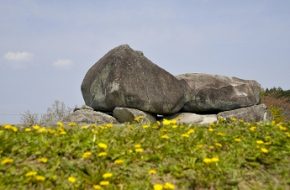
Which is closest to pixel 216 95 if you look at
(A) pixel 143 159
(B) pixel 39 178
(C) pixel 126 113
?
(C) pixel 126 113

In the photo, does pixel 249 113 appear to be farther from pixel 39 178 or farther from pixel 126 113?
pixel 39 178

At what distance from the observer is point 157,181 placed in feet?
17.2

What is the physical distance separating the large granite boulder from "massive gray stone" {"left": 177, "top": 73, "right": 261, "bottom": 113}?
1.53m

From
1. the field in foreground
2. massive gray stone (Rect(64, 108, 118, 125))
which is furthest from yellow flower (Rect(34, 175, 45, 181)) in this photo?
massive gray stone (Rect(64, 108, 118, 125))

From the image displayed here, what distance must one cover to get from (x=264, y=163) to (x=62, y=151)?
2904 millimetres

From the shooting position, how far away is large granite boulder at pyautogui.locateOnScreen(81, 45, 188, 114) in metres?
17.7

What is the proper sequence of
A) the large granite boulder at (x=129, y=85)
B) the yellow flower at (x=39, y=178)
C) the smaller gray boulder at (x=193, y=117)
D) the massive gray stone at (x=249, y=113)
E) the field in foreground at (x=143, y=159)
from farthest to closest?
1. the massive gray stone at (x=249, y=113)
2. the smaller gray boulder at (x=193, y=117)
3. the large granite boulder at (x=129, y=85)
4. the field in foreground at (x=143, y=159)
5. the yellow flower at (x=39, y=178)

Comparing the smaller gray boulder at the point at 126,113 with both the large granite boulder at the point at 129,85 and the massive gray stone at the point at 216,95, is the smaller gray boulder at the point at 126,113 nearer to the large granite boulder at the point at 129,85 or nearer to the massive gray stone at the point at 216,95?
the large granite boulder at the point at 129,85

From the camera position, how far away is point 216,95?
2089 centimetres

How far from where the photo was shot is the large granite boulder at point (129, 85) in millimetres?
17734

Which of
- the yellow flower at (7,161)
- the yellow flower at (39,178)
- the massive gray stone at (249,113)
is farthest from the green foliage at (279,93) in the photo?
the yellow flower at (39,178)

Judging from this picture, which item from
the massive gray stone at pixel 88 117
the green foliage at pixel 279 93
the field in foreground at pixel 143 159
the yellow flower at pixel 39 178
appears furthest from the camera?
the green foliage at pixel 279 93

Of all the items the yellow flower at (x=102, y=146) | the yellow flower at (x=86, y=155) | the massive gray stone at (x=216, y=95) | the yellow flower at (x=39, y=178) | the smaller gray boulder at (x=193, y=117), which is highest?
the massive gray stone at (x=216, y=95)

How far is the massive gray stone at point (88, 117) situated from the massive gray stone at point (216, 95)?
16.6 feet
